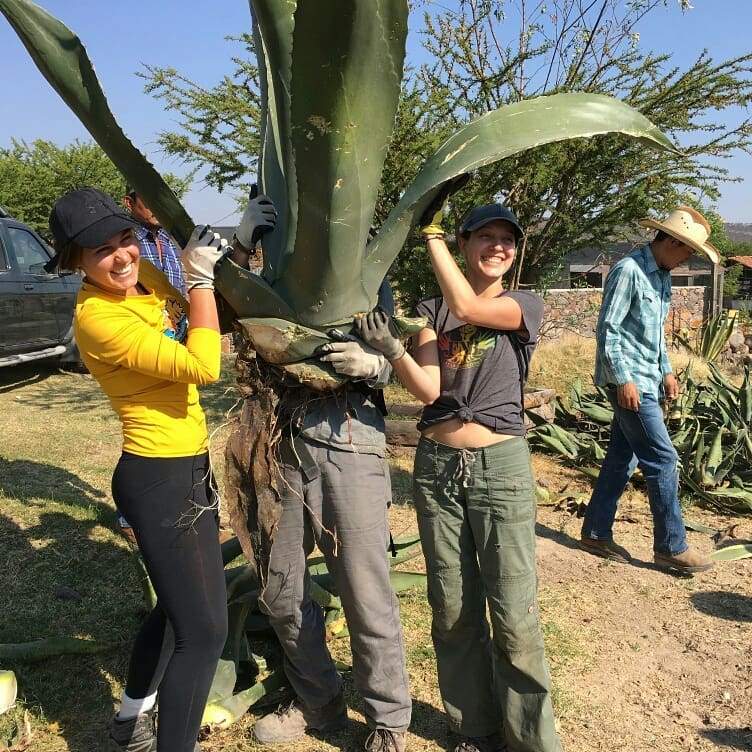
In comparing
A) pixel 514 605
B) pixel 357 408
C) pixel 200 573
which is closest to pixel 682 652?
pixel 514 605

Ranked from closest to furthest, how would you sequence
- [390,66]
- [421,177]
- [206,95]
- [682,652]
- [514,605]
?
1. [390,66]
2. [421,177]
3. [514,605]
4. [682,652]
5. [206,95]

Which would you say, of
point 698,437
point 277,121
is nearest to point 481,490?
point 277,121

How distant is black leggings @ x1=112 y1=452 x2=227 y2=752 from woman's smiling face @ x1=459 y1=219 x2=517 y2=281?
3.81 feet

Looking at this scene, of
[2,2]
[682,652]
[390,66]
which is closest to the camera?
[390,66]

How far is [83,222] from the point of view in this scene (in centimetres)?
204

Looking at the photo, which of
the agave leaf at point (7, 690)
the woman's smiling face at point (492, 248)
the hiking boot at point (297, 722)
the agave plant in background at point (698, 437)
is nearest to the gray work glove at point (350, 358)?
the woman's smiling face at point (492, 248)

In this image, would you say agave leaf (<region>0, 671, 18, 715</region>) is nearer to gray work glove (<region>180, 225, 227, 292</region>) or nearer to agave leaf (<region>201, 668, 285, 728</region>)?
agave leaf (<region>201, 668, 285, 728</region>)

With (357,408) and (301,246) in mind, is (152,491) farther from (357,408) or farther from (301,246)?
(301,246)

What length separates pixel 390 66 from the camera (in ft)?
5.78

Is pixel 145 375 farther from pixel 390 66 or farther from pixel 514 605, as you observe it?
pixel 514 605

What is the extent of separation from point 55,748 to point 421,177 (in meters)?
2.31

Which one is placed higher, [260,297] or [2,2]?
[2,2]

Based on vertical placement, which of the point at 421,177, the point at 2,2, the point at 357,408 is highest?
the point at 2,2

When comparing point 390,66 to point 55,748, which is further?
point 55,748
